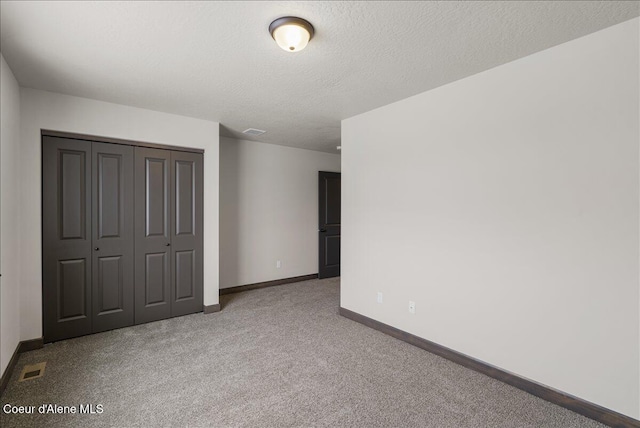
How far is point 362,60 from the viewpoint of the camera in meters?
2.40

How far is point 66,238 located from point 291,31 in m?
3.04

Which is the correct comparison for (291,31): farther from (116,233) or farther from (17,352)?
(17,352)

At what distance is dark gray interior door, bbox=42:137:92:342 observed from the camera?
3.09 m

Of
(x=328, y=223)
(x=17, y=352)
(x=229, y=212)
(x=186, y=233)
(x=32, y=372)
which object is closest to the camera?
(x=32, y=372)

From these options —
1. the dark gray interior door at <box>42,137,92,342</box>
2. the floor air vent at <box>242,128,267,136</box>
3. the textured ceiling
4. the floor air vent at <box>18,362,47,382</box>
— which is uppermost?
the floor air vent at <box>242,128,267,136</box>

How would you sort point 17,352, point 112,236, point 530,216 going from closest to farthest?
point 530,216
point 17,352
point 112,236

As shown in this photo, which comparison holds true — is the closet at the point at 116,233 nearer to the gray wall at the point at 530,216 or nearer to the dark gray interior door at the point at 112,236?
the dark gray interior door at the point at 112,236

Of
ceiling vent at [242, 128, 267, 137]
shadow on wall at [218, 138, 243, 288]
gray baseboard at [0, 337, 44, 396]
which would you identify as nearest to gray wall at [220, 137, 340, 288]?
shadow on wall at [218, 138, 243, 288]

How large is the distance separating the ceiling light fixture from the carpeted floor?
238cm

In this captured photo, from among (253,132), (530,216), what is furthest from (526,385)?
(253,132)

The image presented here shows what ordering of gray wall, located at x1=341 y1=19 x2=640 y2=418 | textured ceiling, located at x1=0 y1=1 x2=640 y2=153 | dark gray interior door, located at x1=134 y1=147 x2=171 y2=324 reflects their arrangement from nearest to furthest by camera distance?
textured ceiling, located at x1=0 y1=1 x2=640 y2=153 → gray wall, located at x1=341 y1=19 x2=640 y2=418 → dark gray interior door, located at x1=134 y1=147 x2=171 y2=324

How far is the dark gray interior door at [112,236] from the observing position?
3.35m

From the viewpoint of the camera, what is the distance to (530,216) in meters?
2.31

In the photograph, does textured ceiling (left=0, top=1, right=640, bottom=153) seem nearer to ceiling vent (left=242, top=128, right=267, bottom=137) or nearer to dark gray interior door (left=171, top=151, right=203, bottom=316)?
dark gray interior door (left=171, top=151, right=203, bottom=316)
